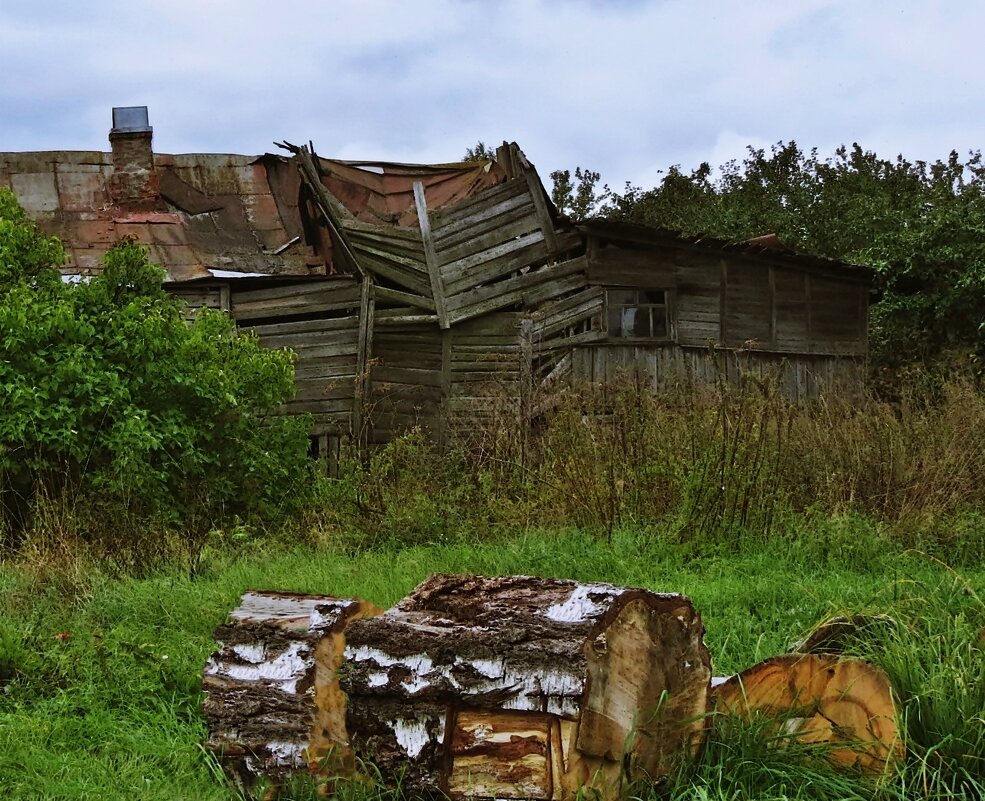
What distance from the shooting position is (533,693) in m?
3.33

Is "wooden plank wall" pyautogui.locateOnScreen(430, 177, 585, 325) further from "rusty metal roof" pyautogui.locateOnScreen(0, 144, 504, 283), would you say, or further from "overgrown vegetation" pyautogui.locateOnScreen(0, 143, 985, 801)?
"overgrown vegetation" pyautogui.locateOnScreen(0, 143, 985, 801)

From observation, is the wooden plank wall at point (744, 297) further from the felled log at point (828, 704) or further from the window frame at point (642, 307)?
the felled log at point (828, 704)

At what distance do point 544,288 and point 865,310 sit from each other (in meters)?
6.63

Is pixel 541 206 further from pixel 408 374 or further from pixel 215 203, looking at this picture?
pixel 215 203

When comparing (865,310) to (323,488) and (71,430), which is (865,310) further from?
(71,430)

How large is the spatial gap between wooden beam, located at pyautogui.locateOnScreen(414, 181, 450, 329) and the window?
282 centimetres

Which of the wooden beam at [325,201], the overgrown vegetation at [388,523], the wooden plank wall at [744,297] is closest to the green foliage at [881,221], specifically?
the wooden plank wall at [744,297]

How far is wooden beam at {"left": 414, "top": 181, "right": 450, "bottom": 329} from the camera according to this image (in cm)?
1677

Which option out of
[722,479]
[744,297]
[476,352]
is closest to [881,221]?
[744,297]

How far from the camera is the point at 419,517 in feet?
25.7

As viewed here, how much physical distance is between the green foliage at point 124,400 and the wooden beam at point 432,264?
5.75 metres

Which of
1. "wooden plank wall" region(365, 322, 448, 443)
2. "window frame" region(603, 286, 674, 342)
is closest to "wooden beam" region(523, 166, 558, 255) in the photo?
"window frame" region(603, 286, 674, 342)

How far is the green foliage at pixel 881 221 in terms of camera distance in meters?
20.1

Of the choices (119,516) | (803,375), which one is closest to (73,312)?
(119,516)
